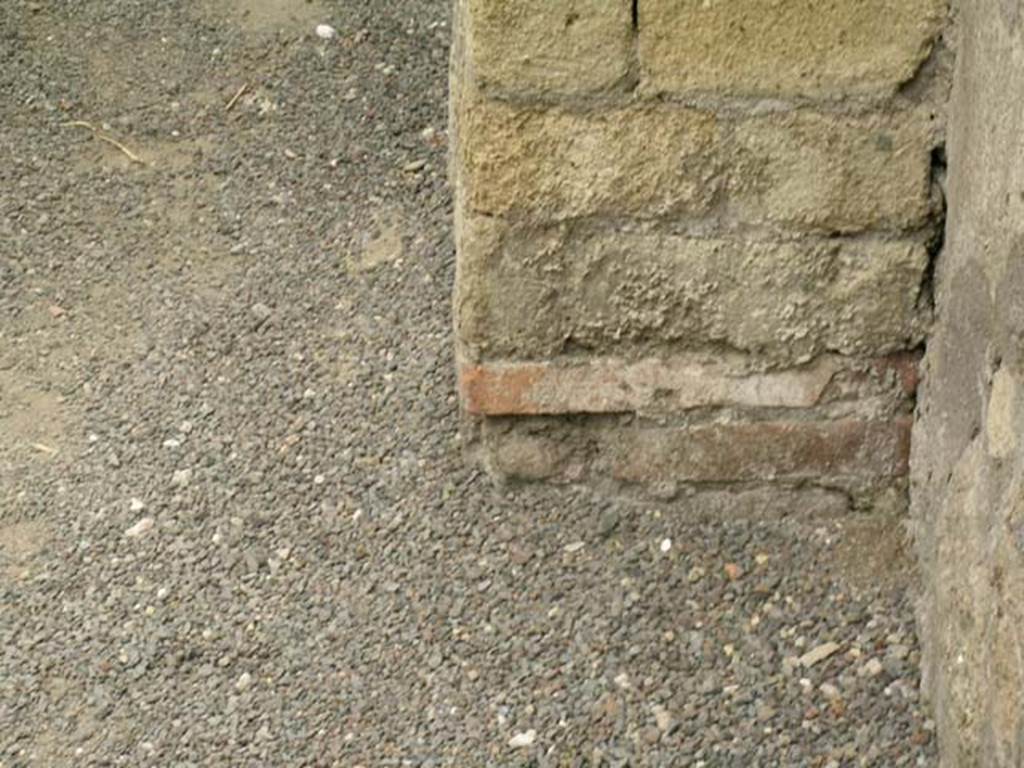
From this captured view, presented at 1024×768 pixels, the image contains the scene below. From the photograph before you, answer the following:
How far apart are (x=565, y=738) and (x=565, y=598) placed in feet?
0.99

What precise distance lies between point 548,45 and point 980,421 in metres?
0.85

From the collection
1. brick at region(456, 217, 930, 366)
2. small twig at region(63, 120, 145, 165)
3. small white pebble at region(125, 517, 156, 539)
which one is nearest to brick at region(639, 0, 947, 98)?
brick at region(456, 217, 930, 366)

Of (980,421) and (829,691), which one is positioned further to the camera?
(829,691)

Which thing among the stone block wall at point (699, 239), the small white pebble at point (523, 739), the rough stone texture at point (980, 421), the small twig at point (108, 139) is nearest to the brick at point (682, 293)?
the stone block wall at point (699, 239)

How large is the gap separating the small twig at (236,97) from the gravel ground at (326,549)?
252 mm

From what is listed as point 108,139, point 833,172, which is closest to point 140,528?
point 833,172

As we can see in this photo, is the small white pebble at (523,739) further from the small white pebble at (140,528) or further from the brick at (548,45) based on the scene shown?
the brick at (548,45)

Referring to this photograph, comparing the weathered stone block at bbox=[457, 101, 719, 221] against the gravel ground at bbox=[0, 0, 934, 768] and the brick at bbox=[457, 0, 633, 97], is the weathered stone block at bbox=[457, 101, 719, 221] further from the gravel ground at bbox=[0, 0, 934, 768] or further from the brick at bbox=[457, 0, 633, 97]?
the gravel ground at bbox=[0, 0, 934, 768]

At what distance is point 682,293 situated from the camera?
9.80 feet

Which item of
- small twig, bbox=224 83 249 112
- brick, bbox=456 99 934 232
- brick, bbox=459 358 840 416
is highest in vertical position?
brick, bbox=456 99 934 232

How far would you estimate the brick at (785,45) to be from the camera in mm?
2725

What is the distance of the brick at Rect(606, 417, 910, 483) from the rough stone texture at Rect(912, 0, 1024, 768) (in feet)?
0.47

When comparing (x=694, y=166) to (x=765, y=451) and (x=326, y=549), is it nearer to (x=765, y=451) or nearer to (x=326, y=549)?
(x=765, y=451)

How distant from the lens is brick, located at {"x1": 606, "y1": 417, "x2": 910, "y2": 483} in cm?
310
